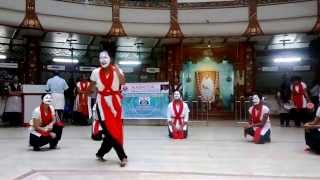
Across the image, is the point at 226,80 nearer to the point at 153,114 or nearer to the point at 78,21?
the point at 153,114

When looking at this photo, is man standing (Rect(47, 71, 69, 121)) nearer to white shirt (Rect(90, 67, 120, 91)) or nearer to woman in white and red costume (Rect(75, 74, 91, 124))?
woman in white and red costume (Rect(75, 74, 91, 124))

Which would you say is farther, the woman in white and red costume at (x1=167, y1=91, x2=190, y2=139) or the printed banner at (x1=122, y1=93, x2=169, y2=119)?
the printed banner at (x1=122, y1=93, x2=169, y2=119)

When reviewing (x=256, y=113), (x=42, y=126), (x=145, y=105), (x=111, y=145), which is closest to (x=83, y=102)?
(x=145, y=105)

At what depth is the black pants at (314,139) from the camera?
21.3 feet

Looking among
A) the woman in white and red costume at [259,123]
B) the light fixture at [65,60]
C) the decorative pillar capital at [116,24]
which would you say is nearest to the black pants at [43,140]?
the woman in white and red costume at [259,123]

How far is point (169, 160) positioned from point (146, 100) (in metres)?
5.91

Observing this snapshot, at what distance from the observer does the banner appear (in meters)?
11.8

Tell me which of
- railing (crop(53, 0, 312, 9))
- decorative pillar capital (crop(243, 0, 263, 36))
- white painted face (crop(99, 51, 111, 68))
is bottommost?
white painted face (crop(99, 51, 111, 68))

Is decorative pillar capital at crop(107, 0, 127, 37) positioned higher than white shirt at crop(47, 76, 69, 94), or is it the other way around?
decorative pillar capital at crop(107, 0, 127, 37)

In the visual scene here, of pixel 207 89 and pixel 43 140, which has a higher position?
pixel 207 89

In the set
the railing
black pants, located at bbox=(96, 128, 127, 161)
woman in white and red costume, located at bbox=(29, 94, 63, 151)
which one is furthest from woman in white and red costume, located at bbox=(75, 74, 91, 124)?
black pants, located at bbox=(96, 128, 127, 161)

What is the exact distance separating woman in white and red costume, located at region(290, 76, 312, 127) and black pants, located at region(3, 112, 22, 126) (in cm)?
741

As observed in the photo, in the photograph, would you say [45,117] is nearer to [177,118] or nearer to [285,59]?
[177,118]

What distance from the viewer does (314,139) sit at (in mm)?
6559
